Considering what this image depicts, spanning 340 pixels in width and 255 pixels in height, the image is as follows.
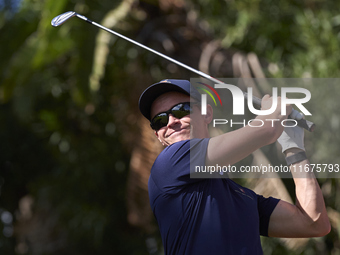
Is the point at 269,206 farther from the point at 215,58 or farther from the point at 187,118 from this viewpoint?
the point at 215,58

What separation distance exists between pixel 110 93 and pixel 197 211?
7.10m

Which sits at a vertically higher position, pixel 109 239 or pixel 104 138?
pixel 104 138

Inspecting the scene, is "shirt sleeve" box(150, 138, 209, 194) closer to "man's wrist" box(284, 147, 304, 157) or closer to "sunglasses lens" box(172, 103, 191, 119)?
"sunglasses lens" box(172, 103, 191, 119)

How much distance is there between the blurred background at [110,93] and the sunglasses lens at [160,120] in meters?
3.49

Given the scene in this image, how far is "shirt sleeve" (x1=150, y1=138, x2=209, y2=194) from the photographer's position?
5.72 feet

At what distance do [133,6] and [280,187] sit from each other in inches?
152

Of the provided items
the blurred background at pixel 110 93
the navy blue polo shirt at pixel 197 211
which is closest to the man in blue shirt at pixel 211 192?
the navy blue polo shirt at pixel 197 211

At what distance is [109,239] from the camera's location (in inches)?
357

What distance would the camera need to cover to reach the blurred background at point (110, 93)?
20.4ft

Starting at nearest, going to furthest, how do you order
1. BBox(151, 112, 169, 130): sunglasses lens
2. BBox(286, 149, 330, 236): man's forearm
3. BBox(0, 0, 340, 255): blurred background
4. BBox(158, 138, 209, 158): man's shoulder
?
BBox(158, 138, 209, 158): man's shoulder → BBox(286, 149, 330, 236): man's forearm → BBox(151, 112, 169, 130): sunglasses lens → BBox(0, 0, 340, 255): blurred background

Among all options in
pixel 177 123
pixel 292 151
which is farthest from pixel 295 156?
pixel 177 123

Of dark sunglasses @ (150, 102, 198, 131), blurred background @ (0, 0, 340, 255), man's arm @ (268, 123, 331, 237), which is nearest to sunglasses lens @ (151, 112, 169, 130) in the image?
dark sunglasses @ (150, 102, 198, 131)

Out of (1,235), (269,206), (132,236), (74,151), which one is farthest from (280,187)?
(1,235)

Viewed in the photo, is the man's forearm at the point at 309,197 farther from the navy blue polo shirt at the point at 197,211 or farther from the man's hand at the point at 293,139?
the navy blue polo shirt at the point at 197,211
